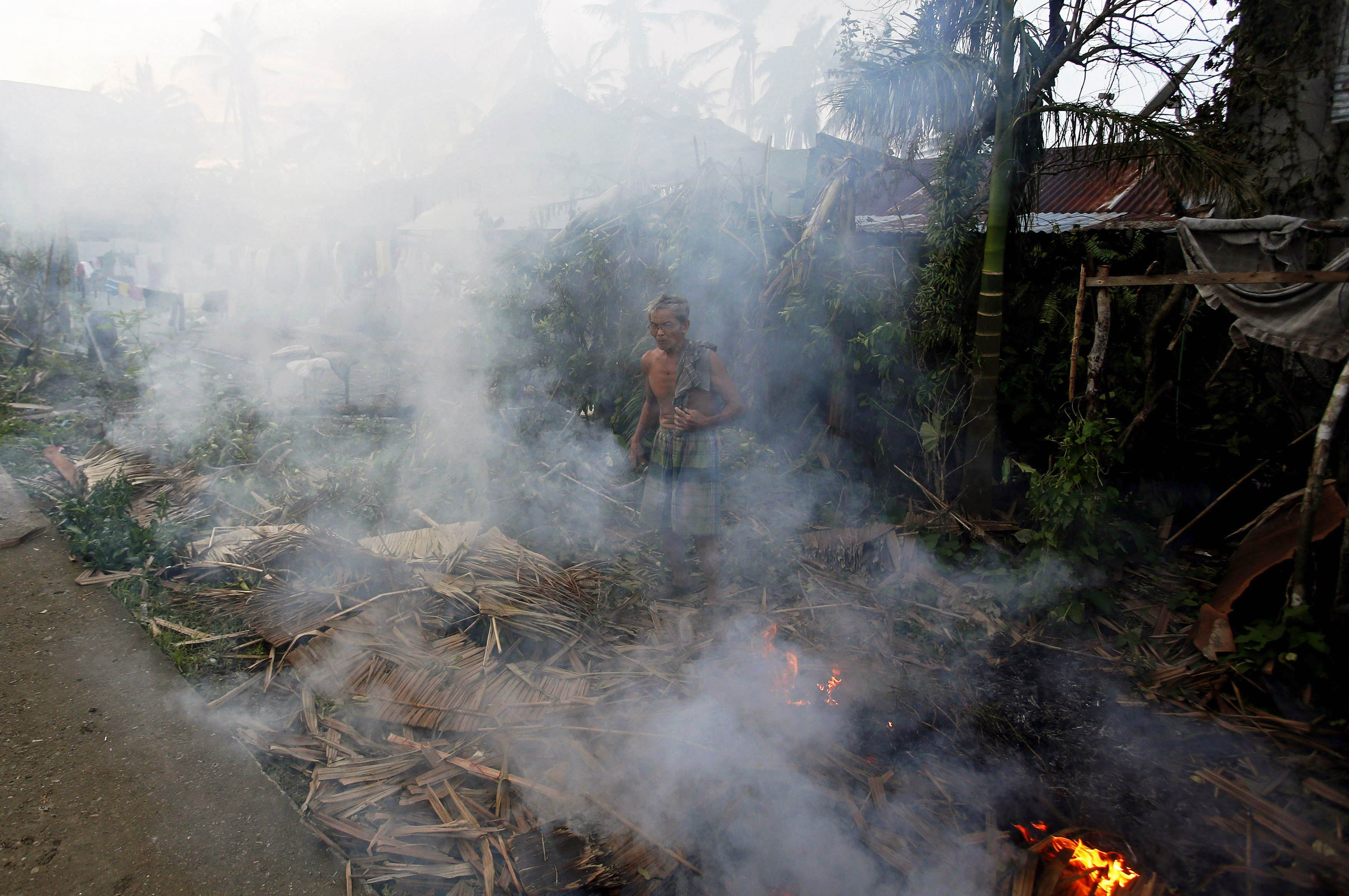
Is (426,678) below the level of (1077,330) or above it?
below

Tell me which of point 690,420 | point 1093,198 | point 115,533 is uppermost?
point 1093,198

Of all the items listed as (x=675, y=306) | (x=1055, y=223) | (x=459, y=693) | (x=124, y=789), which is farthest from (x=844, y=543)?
(x=124, y=789)

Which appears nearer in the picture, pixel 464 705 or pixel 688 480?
pixel 464 705

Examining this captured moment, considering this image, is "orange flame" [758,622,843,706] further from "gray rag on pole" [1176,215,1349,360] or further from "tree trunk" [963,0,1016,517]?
"gray rag on pole" [1176,215,1349,360]

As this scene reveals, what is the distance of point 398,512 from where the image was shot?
200 inches

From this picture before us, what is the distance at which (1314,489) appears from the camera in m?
3.26

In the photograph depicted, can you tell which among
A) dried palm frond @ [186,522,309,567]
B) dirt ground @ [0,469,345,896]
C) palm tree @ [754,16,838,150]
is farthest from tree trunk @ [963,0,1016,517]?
palm tree @ [754,16,838,150]

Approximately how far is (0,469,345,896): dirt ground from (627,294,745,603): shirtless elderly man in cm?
232

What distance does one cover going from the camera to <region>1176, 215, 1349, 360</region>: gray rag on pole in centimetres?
368

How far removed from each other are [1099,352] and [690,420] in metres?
2.64

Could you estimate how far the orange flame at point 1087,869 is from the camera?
2.31 m

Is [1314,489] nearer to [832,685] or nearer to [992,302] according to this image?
[992,302]

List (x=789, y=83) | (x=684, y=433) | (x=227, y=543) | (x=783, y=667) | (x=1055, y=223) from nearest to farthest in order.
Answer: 1. (x=783, y=667)
2. (x=684, y=433)
3. (x=227, y=543)
4. (x=1055, y=223)
5. (x=789, y=83)

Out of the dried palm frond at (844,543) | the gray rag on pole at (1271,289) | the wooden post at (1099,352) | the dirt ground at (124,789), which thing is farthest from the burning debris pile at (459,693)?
the gray rag on pole at (1271,289)
